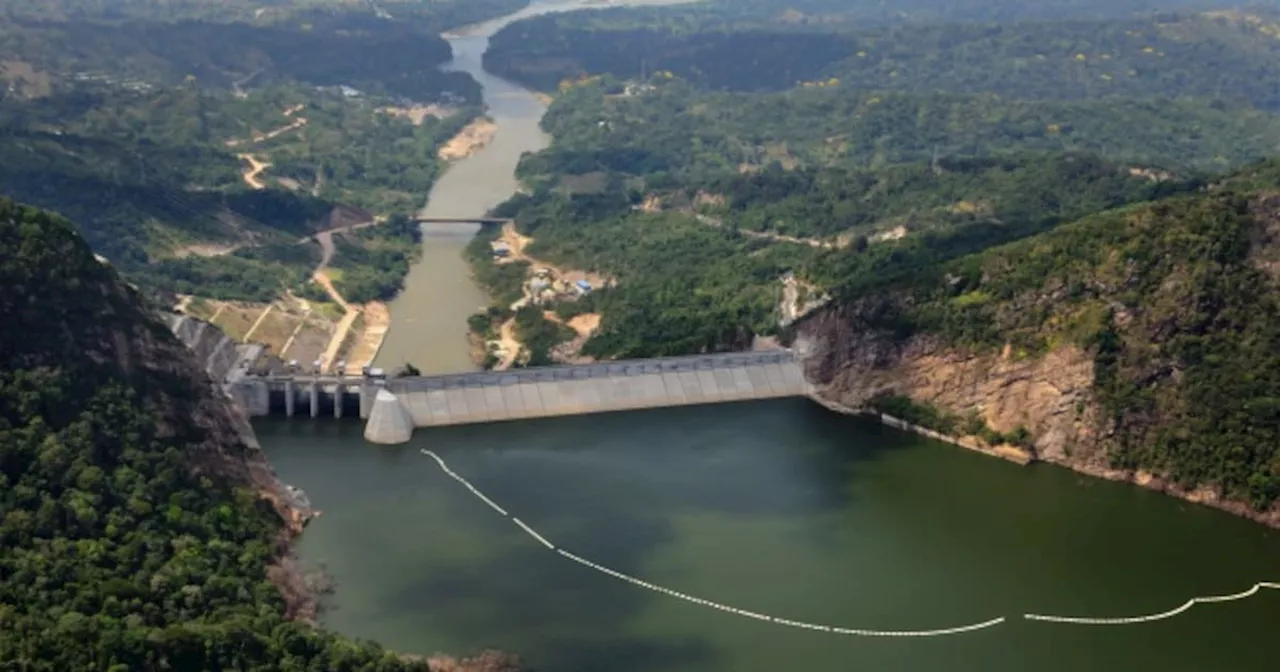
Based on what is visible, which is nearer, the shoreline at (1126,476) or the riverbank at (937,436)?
the shoreline at (1126,476)

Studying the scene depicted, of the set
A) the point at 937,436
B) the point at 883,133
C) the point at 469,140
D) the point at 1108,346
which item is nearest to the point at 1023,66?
the point at 883,133

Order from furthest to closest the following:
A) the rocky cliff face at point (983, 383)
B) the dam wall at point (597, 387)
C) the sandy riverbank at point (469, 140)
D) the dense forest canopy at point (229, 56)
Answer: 1. the dense forest canopy at point (229, 56)
2. the sandy riverbank at point (469, 140)
3. the dam wall at point (597, 387)
4. the rocky cliff face at point (983, 383)

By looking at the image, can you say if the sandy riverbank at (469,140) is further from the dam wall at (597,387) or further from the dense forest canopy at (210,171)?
the dam wall at (597,387)

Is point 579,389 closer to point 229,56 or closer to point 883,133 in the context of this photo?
point 883,133

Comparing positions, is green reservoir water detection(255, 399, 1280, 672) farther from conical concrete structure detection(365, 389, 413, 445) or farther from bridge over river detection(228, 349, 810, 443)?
bridge over river detection(228, 349, 810, 443)

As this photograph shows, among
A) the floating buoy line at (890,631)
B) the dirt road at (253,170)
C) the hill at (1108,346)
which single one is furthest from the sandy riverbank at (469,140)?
the floating buoy line at (890,631)

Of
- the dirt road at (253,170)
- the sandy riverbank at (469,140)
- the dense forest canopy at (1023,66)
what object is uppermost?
the dirt road at (253,170)

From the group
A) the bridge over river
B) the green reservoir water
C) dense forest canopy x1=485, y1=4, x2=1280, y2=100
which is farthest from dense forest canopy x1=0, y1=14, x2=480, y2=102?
the green reservoir water

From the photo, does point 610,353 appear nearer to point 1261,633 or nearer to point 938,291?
point 938,291
